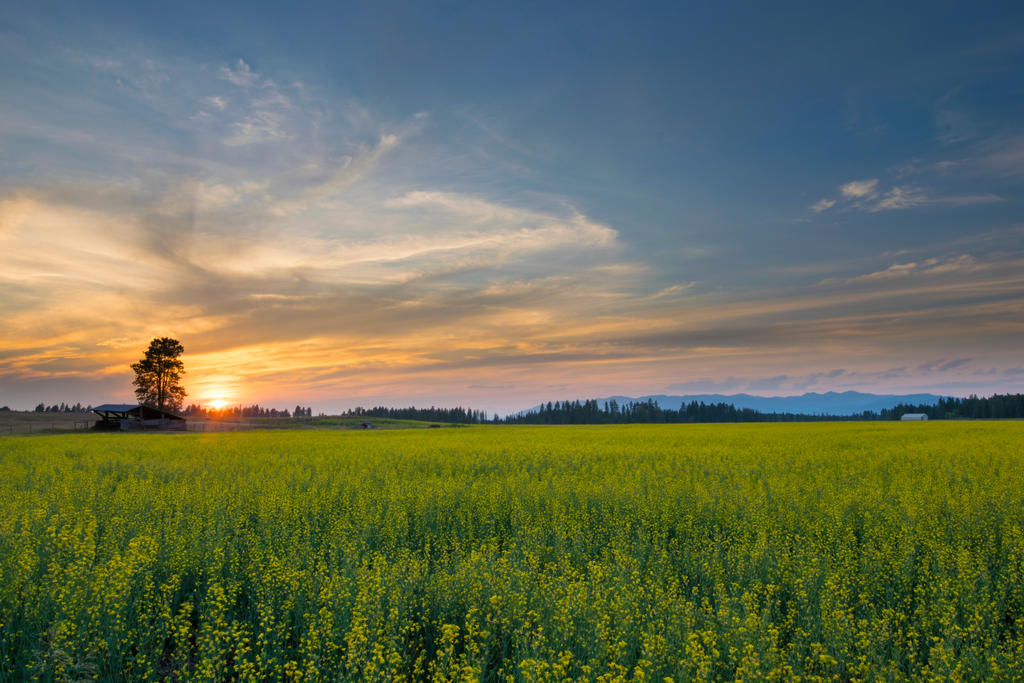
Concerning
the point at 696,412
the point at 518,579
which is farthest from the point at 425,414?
the point at 518,579

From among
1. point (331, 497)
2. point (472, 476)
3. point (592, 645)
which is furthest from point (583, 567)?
point (472, 476)

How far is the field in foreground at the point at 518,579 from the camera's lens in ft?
18.0

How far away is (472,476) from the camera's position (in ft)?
57.0

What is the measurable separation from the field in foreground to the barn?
6314cm

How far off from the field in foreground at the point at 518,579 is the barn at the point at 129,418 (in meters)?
63.1

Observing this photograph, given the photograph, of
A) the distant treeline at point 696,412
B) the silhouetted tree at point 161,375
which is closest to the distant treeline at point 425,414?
the distant treeline at point 696,412

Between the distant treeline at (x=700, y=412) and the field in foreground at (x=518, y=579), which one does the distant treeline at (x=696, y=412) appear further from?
the field in foreground at (x=518, y=579)

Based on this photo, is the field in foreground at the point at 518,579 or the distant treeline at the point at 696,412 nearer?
the field in foreground at the point at 518,579

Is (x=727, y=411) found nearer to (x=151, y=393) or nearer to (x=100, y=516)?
(x=151, y=393)

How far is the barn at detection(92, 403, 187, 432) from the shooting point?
6612cm

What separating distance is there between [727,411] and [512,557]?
161563 millimetres

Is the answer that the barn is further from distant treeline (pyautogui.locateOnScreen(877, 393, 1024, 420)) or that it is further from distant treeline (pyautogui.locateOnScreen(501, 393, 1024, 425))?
distant treeline (pyautogui.locateOnScreen(877, 393, 1024, 420))

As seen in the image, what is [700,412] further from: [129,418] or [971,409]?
[129,418]

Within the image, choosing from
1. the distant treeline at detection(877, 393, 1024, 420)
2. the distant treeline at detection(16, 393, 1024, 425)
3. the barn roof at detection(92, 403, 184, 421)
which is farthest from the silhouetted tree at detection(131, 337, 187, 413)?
the distant treeline at detection(877, 393, 1024, 420)
